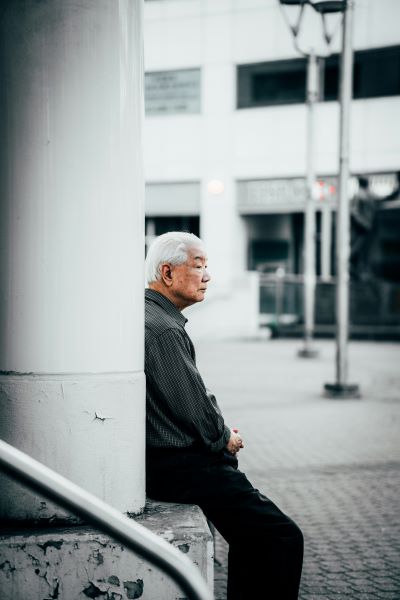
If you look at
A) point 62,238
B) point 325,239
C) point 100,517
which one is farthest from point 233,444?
point 325,239

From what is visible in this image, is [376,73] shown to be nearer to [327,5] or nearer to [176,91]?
[176,91]

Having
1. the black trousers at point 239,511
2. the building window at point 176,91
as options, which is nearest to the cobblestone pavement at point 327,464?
the black trousers at point 239,511

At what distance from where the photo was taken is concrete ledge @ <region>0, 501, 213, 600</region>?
7.79 ft

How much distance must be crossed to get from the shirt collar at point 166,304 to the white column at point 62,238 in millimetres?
535

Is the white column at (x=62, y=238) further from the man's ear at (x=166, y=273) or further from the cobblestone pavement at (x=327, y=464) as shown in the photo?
the cobblestone pavement at (x=327, y=464)

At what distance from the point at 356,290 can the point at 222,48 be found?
10162mm

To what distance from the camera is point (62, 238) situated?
8.30ft

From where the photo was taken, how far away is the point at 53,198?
253cm

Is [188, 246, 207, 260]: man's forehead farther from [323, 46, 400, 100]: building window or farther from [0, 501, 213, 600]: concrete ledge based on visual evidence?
[323, 46, 400, 100]: building window

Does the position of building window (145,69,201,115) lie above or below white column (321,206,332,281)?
above

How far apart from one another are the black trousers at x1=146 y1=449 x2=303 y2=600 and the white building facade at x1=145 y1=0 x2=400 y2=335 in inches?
885

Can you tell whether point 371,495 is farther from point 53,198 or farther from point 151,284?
point 53,198

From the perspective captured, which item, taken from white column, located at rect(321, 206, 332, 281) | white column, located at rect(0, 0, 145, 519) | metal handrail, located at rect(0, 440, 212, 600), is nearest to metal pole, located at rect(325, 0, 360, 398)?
white column, located at rect(0, 0, 145, 519)

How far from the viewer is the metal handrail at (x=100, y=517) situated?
1688mm
